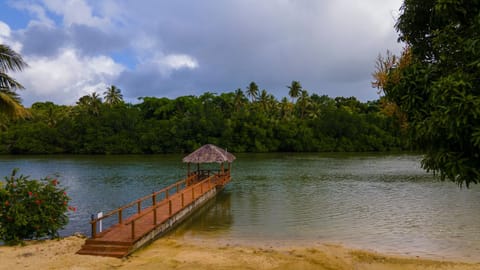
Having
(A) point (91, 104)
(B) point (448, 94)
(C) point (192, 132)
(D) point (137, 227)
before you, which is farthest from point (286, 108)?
(B) point (448, 94)

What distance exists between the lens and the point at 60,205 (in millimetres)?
11812

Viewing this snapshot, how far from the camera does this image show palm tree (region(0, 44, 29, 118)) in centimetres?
1120

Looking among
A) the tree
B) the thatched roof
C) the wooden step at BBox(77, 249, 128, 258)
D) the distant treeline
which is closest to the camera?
the tree

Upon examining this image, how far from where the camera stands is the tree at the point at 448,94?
493cm

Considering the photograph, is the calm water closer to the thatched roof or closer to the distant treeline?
the thatched roof

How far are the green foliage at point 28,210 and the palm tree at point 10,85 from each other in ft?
6.28

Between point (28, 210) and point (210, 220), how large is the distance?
7.38 m

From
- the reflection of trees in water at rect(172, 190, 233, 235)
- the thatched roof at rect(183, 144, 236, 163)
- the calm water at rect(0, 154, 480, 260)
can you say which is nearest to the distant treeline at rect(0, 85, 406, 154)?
the calm water at rect(0, 154, 480, 260)

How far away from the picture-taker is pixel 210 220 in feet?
55.1

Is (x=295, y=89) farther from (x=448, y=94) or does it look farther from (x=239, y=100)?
(x=448, y=94)

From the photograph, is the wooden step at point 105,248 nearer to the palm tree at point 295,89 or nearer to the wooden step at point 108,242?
the wooden step at point 108,242

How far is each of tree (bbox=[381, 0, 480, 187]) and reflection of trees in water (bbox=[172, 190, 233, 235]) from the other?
10245 millimetres

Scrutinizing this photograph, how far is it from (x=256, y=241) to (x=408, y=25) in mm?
8717

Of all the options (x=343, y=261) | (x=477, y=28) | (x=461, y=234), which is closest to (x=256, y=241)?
(x=343, y=261)
